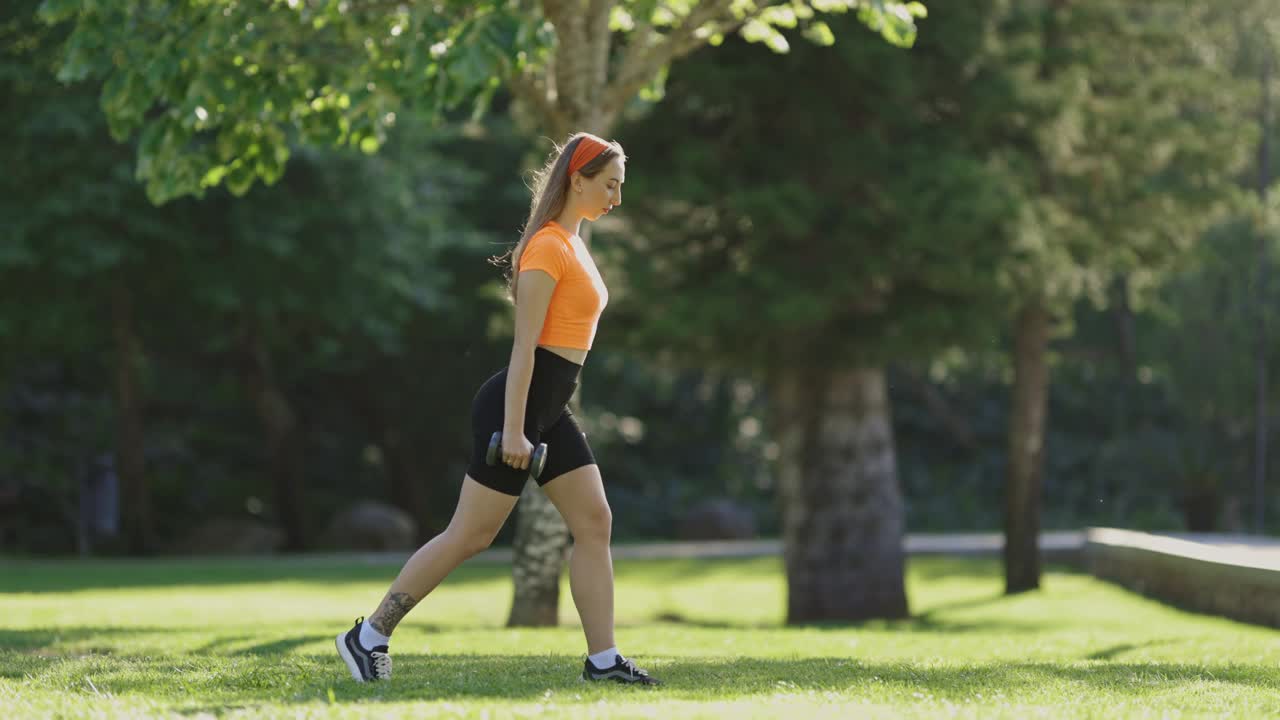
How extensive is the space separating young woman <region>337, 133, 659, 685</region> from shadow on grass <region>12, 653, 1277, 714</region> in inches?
8.9

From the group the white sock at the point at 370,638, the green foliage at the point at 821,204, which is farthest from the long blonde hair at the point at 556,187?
the green foliage at the point at 821,204

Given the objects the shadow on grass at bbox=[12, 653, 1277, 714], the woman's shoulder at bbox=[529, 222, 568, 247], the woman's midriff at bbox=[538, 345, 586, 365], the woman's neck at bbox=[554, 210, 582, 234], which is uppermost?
the woman's neck at bbox=[554, 210, 582, 234]

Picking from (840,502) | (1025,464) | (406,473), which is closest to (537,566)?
(840,502)

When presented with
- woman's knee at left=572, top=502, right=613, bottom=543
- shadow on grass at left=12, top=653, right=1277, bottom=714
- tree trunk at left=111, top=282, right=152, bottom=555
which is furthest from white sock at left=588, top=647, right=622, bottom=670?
tree trunk at left=111, top=282, right=152, bottom=555

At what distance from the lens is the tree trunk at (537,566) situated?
12656 millimetres

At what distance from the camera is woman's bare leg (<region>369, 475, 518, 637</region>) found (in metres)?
6.27

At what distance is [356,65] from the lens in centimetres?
1148

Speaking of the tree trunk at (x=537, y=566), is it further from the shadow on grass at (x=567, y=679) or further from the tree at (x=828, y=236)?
the tree at (x=828, y=236)

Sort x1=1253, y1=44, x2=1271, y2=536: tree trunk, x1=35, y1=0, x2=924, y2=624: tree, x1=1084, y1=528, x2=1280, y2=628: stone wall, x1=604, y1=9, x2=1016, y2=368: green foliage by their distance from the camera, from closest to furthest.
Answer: x1=35, y1=0, x2=924, y2=624: tree
x1=1084, y1=528, x2=1280, y2=628: stone wall
x1=604, y1=9, x2=1016, y2=368: green foliage
x1=1253, y1=44, x2=1271, y2=536: tree trunk

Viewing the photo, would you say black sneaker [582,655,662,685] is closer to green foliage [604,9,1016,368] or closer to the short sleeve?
the short sleeve

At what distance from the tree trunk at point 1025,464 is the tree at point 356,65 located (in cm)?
997

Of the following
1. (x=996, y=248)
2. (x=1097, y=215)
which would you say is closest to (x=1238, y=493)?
(x=1097, y=215)

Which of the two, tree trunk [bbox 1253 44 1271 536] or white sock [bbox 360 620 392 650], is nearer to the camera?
white sock [bbox 360 620 392 650]

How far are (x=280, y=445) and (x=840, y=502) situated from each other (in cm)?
1607
